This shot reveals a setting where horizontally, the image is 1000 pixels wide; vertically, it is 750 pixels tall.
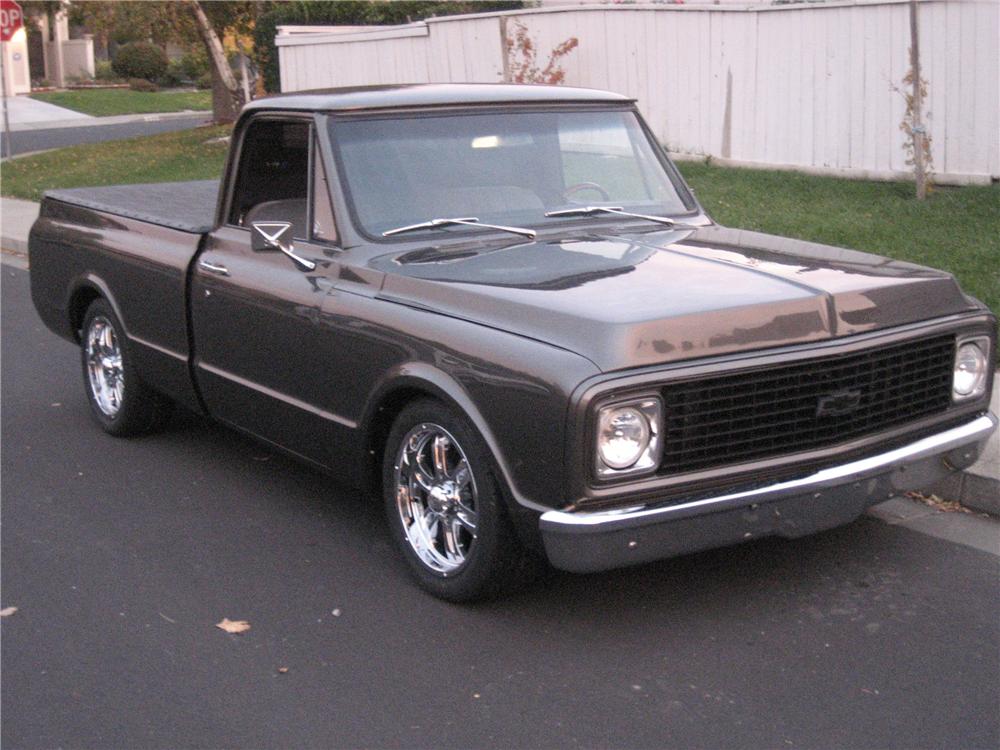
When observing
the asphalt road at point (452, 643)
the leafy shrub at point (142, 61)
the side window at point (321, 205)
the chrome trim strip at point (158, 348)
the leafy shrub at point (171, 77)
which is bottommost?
the asphalt road at point (452, 643)

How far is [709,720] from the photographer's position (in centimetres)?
379

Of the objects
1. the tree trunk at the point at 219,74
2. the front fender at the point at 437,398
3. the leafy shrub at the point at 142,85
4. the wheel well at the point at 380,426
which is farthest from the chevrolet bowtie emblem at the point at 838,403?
the leafy shrub at the point at 142,85

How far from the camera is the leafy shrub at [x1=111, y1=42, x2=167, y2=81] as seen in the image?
5200cm

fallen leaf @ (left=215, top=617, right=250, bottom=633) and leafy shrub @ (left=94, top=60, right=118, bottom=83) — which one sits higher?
leafy shrub @ (left=94, top=60, right=118, bottom=83)

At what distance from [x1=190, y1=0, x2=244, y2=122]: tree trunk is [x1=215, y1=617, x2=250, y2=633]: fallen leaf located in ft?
60.3

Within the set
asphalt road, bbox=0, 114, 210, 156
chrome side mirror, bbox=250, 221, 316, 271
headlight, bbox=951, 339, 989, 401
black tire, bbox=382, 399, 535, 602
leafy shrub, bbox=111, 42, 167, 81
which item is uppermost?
leafy shrub, bbox=111, 42, 167, 81

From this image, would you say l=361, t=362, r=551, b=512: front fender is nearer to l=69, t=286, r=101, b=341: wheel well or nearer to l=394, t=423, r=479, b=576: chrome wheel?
l=394, t=423, r=479, b=576: chrome wheel

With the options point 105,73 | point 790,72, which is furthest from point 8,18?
point 105,73

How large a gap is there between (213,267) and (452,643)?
2.36 meters

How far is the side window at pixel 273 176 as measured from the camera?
18.3ft

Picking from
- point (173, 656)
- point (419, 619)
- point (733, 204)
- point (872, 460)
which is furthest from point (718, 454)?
point (733, 204)

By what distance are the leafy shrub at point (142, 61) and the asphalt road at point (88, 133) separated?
1601 centimetres

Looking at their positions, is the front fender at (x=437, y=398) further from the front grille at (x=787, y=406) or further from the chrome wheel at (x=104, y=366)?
the chrome wheel at (x=104, y=366)

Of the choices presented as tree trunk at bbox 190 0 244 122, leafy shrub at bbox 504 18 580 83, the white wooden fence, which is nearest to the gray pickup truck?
the white wooden fence
